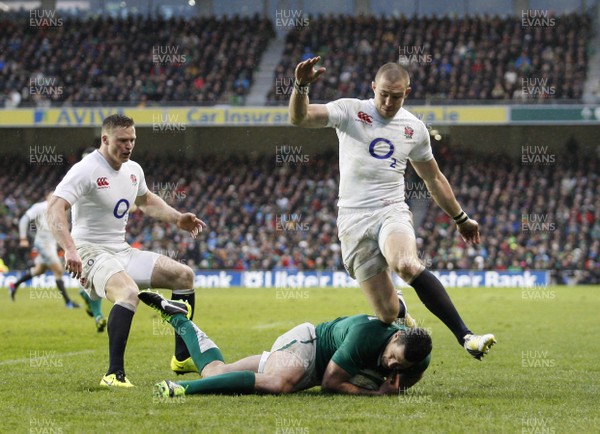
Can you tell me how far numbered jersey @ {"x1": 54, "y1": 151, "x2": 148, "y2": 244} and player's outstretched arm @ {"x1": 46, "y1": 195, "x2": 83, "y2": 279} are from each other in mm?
371

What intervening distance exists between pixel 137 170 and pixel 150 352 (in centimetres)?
298

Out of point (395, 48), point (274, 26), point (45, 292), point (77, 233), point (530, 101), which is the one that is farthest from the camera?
point (274, 26)

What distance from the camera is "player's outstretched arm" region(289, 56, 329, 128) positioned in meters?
6.82

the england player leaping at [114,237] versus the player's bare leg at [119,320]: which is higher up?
the england player leaping at [114,237]

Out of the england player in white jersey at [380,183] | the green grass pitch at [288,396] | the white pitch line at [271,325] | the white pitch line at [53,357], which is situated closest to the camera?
the green grass pitch at [288,396]

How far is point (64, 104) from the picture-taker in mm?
36938

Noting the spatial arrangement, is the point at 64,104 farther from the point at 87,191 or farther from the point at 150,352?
the point at 87,191

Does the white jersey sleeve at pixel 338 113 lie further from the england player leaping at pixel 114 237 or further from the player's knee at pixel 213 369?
the player's knee at pixel 213 369

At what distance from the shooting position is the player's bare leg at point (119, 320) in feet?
26.0

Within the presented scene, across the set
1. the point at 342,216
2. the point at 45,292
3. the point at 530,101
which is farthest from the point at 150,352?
the point at 530,101

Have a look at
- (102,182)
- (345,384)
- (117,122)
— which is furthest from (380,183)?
(102,182)

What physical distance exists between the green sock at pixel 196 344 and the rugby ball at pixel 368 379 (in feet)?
3.64

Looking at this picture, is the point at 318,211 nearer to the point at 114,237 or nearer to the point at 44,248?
the point at 44,248

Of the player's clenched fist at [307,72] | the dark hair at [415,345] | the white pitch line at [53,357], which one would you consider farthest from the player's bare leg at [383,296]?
the white pitch line at [53,357]
